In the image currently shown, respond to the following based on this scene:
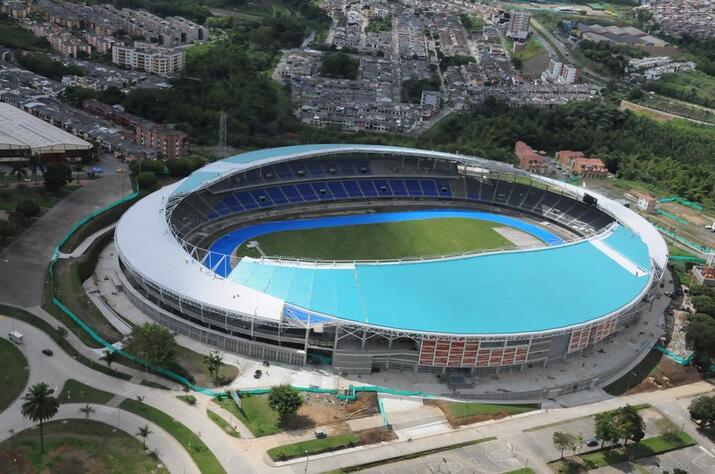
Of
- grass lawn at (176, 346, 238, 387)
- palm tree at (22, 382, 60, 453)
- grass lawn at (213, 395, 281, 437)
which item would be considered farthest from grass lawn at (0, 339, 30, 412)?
grass lawn at (213, 395, 281, 437)

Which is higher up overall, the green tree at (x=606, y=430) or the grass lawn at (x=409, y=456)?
the green tree at (x=606, y=430)

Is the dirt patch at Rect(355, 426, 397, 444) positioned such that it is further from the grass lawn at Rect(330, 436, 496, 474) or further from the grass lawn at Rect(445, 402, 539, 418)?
the grass lawn at Rect(445, 402, 539, 418)

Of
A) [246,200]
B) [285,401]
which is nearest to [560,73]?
Result: [246,200]

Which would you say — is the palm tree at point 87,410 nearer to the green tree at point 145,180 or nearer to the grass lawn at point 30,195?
the grass lawn at point 30,195

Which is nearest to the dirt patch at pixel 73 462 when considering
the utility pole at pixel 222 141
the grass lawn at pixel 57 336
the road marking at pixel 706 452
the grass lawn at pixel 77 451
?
the grass lawn at pixel 77 451

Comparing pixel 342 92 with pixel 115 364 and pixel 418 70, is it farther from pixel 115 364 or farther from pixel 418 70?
pixel 115 364

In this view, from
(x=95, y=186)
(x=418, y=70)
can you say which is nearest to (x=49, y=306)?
(x=95, y=186)

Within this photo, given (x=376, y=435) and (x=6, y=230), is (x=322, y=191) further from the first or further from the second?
(x=376, y=435)
